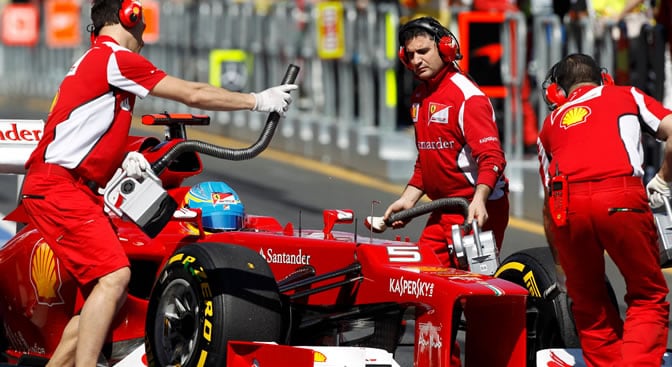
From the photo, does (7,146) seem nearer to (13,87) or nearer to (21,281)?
(21,281)

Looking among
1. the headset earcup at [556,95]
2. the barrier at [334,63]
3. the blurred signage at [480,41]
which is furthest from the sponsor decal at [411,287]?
the blurred signage at [480,41]

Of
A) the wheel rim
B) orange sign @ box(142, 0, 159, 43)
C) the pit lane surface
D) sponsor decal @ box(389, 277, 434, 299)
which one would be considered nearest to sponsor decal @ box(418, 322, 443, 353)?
sponsor decal @ box(389, 277, 434, 299)

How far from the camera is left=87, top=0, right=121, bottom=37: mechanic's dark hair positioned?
7.14 metres

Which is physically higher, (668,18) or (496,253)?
(668,18)

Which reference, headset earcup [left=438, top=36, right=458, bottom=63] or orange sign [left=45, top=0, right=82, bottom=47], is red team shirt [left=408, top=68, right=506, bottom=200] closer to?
headset earcup [left=438, top=36, right=458, bottom=63]

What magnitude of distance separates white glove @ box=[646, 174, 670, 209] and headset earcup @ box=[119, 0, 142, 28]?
7.88 ft

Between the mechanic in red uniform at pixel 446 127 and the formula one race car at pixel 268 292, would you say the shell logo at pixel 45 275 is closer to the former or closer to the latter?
the formula one race car at pixel 268 292

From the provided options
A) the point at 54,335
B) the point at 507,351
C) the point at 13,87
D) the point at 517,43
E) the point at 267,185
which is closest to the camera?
the point at 507,351

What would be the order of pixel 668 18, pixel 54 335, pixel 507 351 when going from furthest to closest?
1. pixel 668 18
2. pixel 54 335
3. pixel 507 351

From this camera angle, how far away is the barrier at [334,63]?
1427cm

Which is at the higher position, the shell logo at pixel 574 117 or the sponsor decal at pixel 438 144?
the shell logo at pixel 574 117

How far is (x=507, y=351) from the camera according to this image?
22.0ft

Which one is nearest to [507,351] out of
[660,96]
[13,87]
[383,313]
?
[383,313]

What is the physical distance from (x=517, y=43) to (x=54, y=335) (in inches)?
293
